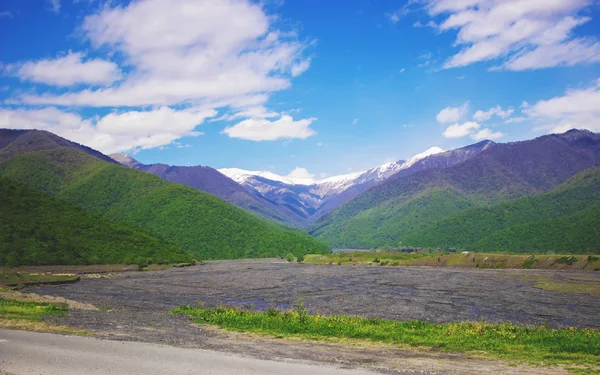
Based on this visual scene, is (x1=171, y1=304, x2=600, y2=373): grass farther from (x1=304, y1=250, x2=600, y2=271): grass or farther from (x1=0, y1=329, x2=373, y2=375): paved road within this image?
(x1=304, y1=250, x2=600, y2=271): grass

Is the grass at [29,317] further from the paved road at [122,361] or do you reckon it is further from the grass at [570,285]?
the grass at [570,285]

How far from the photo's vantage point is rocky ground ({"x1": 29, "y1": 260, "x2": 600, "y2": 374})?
74.5 feet

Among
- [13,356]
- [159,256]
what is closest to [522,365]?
[13,356]

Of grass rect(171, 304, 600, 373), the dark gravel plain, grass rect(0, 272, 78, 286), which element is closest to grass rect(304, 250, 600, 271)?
the dark gravel plain

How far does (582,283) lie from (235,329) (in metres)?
80.4

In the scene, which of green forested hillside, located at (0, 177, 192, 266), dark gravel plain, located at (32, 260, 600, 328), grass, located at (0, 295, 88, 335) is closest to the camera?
grass, located at (0, 295, 88, 335)

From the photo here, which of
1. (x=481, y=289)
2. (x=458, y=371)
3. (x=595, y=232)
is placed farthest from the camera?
(x=595, y=232)

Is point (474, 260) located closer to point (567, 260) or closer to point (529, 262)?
point (529, 262)

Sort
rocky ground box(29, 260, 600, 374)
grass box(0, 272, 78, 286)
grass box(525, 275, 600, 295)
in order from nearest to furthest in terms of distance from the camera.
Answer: rocky ground box(29, 260, 600, 374) → grass box(0, 272, 78, 286) → grass box(525, 275, 600, 295)

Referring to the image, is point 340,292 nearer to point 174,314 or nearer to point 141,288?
point 141,288

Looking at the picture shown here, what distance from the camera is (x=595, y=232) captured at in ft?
630

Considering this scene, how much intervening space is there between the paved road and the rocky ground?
9.01ft

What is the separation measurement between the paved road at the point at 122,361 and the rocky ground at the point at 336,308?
2746mm

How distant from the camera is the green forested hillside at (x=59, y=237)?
353 ft
